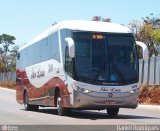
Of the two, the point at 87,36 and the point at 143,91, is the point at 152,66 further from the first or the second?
the point at 87,36

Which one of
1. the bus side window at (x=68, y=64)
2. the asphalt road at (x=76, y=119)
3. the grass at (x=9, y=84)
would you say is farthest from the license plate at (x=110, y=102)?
the grass at (x=9, y=84)

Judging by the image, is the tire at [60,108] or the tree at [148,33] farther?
the tree at [148,33]

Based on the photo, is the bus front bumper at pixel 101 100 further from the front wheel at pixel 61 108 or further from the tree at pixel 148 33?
the tree at pixel 148 33

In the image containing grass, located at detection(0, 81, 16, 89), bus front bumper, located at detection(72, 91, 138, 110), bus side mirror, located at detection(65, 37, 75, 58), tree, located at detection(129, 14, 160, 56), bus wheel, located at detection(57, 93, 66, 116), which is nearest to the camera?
bus side mirror, located at detection(65, 37, 75, 58)

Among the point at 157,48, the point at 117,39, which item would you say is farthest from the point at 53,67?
the point at 157,48

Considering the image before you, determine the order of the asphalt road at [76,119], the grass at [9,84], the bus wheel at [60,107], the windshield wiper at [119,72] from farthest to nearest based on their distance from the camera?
the grass at [9,84] → the bus wheel at [60,107] → the windshield wiper at [119,72] → the asphalt road at [76,119]

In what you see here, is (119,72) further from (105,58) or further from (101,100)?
(101,100)

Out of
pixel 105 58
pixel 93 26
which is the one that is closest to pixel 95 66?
pixel 105 58

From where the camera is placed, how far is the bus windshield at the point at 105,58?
1895cm

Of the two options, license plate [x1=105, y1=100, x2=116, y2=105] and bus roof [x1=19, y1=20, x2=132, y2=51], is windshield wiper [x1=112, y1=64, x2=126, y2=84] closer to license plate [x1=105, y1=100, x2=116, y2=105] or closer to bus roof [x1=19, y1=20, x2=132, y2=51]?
license plate [x1=105, y1=100, x2=116, y2=105]

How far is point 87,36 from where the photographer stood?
63.7 feet

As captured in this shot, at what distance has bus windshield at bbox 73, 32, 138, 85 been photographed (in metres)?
19.0

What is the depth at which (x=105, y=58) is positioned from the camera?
63.1 feet

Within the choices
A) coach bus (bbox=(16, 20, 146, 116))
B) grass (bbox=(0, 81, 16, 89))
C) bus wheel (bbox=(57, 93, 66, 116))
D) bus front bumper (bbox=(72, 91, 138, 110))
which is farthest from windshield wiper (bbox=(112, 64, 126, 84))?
grass (bbox=(0, 81, 16, 89))
